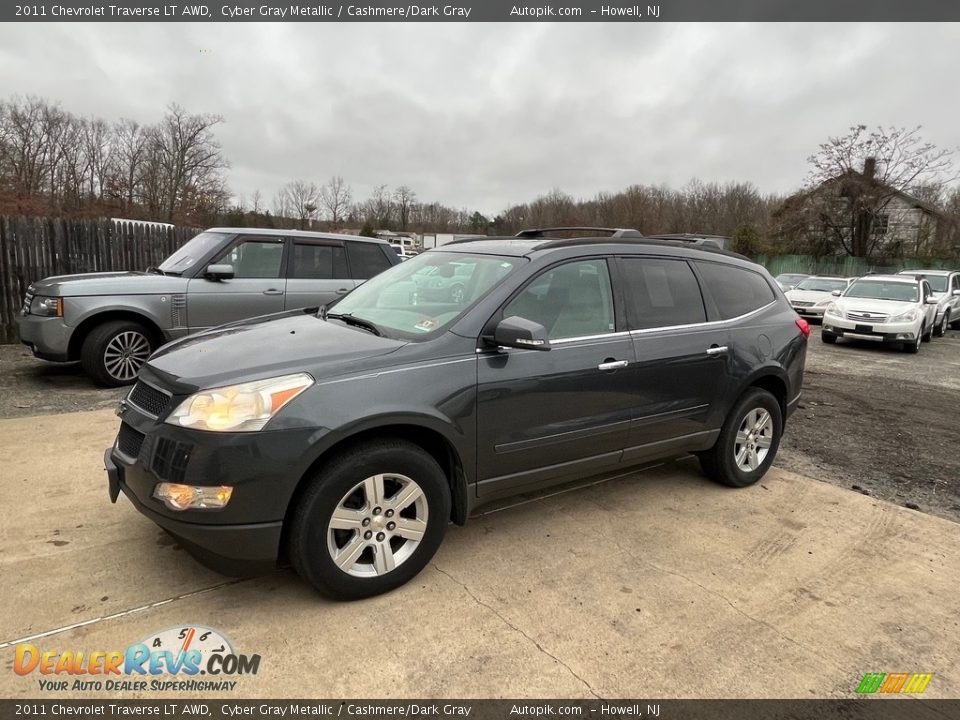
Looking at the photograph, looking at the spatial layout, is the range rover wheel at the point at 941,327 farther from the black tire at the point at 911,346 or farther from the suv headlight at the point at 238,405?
the suv headlight at the point at 238,405

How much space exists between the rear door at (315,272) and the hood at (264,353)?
4.25m

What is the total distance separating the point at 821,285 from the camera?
739 inches

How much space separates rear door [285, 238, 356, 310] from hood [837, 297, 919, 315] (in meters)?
11.2

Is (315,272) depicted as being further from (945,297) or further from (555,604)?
(945,297)

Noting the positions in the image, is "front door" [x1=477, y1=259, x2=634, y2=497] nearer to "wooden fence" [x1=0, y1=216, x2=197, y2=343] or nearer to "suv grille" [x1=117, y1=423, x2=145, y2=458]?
"suv grille" [x1=117, y1=423, x2=145, y2=458]

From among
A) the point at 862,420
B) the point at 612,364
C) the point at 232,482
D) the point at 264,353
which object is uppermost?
the point at 264,353

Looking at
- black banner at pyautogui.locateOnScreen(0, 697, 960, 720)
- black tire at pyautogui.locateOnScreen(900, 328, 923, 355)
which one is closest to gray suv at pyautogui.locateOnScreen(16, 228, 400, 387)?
black banner at pyautogui.locateOnScreen(0, 697, 960, 720)

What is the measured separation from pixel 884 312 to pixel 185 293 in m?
13.4

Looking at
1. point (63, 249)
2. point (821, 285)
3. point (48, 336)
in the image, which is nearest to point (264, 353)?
point (48, 336)

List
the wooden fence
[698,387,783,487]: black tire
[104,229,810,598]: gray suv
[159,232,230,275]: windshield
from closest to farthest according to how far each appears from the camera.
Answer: [104,229,810,598]: gray suv, [698,387,783,487]: black tire, [159,232,230,275]: windshield, the wooden fence

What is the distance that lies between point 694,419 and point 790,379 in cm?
117

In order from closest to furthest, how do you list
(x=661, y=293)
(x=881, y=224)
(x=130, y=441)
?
(x=130, y=441)
(x=661, y=293)
(x=881, y=224)

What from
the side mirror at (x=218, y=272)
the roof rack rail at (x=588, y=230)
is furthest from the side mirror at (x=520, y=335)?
the side mirror at (x=218, y=272)

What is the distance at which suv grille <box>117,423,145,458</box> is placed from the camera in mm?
2707
